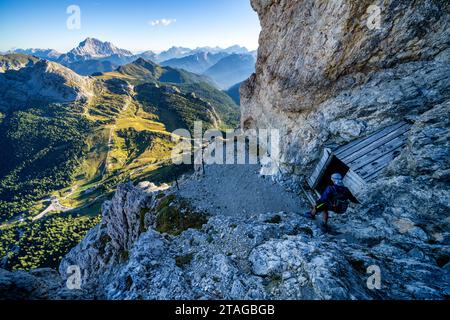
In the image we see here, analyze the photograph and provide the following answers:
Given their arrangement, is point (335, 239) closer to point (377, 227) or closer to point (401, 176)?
point (377, 227)

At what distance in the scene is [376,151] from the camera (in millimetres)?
15055

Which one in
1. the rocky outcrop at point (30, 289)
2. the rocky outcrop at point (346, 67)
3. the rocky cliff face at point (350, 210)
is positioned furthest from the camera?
the rocky outcrop at point (346, 67)

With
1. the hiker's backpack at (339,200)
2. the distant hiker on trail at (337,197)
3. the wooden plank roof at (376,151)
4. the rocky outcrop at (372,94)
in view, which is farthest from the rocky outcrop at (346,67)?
the hiker's backpack at (339,200)

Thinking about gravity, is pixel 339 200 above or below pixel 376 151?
below

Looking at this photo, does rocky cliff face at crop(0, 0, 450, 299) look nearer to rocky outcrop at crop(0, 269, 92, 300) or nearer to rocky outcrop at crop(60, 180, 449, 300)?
rocky outcrop at crop(60, 180, 449, 300)

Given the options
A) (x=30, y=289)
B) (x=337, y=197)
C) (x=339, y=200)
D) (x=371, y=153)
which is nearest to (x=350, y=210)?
(x=339, y=200)

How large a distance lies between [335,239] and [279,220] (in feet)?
13.1

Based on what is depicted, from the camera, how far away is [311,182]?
20.8 m

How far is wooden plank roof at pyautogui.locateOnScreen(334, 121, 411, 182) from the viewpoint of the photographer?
46.8 feet

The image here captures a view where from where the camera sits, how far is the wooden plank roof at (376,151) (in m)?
14.3

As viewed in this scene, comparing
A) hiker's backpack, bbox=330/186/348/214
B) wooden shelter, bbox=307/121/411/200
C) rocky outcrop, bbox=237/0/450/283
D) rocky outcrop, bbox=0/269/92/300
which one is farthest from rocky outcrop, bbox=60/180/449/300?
wooden shelter, bbox=307/121/411/200

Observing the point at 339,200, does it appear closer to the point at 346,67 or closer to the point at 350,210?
the point at 350,210

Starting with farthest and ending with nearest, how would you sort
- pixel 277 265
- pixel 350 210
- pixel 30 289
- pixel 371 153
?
pixel 371 153 → pixel 350 210 → pixel 277 265 → pixel 30 289

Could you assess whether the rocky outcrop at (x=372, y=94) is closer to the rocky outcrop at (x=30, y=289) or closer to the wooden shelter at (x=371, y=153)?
the wooden shelter at (x=371, y=153)
